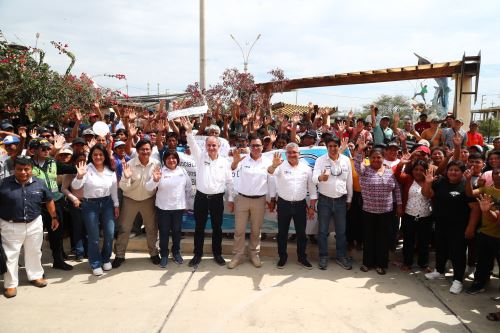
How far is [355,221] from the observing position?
5309mm

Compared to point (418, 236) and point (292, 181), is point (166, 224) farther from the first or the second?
point (418, 236)

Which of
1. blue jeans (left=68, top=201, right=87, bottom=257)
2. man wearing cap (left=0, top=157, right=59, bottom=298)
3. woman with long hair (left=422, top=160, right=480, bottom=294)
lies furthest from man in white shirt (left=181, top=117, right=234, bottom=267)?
woman with long hair (left=422, top=160, right=480, bottom=294)

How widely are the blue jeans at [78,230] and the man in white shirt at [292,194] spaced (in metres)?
2.77

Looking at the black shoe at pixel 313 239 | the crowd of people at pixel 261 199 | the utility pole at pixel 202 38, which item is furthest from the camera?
the utility pole at pixel 202 38

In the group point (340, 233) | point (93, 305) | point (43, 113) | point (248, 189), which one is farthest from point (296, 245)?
point (43, 113)

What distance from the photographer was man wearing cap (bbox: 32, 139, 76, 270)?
4582mm

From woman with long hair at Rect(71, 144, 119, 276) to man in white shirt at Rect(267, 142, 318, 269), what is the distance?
86.9 inches

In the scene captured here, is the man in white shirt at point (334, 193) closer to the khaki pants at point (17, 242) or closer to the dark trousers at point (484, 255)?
the dark trousers at point (484, 255)

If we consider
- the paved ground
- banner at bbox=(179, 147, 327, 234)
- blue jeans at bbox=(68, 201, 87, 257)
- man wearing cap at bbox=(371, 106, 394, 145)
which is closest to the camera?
the paved ground

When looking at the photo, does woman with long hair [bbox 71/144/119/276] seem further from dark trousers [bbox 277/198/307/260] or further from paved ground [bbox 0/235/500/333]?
dark trousers [bbox 277/198/307/260]

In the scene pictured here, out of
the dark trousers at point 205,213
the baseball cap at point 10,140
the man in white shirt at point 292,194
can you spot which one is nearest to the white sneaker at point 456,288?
the man in white shirt at point 292,194

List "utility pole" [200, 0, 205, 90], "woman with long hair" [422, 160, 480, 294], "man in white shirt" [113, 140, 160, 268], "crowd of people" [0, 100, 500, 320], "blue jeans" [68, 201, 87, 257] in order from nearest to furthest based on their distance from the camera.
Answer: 1. "woman with long hair" [422, 160, 480, 294]
2. "crowd of people" [0, 100, 500, 320]
3. "man in white shirt" [113, 140, 160, 268]
4. "blue jeans" [68, 201, 87, 257]
5. "utility pole" [200, 0, 205, 90]

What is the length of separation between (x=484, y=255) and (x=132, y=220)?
4.57 meters

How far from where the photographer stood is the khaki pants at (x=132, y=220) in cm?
498
